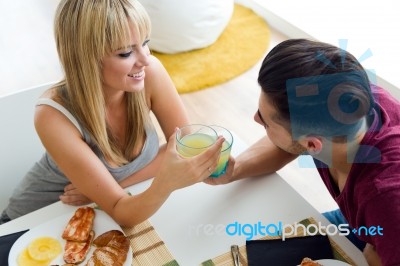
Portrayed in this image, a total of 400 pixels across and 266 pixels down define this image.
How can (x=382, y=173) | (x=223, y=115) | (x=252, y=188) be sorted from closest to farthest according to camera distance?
(x=382, y=173)
(x=252, y=188)
(x=223, y=115)

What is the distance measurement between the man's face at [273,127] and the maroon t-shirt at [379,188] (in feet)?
0.50

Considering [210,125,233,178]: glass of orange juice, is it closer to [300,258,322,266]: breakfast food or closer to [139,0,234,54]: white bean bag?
[300,258,322,266]: breakfast food

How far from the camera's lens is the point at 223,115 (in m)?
2.85

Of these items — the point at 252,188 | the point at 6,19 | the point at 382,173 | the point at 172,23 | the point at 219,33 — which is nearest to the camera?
the point at 382,173

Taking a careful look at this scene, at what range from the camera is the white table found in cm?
111

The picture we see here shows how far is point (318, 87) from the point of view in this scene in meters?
0.99

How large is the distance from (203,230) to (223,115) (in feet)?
5.70

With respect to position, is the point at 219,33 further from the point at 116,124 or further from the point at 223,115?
the point at 116,124

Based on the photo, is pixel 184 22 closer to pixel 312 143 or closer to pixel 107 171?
pixel 107 171

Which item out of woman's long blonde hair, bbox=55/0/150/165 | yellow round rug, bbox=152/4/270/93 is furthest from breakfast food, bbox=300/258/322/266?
yellow round rug, bbox=152/4/270/93

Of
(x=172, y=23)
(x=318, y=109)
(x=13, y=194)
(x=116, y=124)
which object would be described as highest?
(x=318, y=109)

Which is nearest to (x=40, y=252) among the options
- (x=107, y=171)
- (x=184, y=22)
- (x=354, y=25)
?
(x=107, y=171)

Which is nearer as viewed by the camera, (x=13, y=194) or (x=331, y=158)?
(x=331, y=158)

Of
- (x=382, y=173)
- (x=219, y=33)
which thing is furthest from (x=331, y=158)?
(x=219, y=33)
